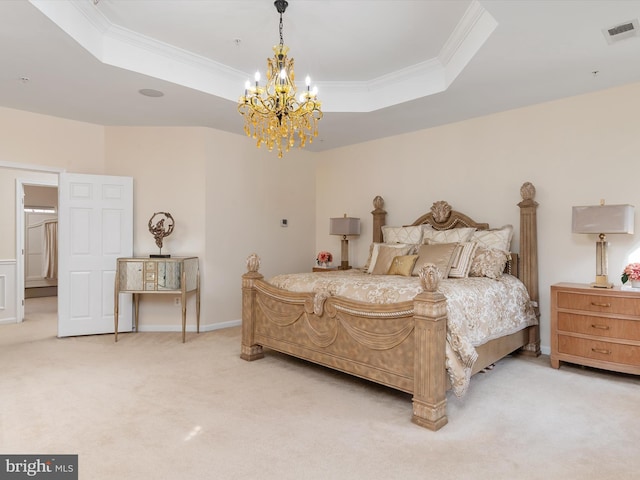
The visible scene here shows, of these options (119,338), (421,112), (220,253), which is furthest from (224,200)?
(421,112)

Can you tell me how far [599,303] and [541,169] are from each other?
4.96 ft

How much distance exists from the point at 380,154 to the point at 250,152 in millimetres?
1848

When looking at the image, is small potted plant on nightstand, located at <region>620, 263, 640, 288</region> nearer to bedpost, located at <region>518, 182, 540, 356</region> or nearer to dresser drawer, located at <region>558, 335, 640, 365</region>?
dresser drawer, located at <region>558, 335, 640, 365</region>

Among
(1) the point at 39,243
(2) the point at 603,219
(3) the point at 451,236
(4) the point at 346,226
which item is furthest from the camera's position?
(1) the point at 39,243

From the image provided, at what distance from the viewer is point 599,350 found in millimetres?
3342

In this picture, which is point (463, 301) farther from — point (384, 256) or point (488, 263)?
point (384, 256)

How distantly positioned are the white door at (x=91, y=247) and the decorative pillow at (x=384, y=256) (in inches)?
121

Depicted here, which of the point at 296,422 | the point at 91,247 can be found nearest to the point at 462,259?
the point at 296,422

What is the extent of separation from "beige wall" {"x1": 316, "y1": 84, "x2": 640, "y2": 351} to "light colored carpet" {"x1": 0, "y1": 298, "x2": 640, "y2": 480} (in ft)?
3.98

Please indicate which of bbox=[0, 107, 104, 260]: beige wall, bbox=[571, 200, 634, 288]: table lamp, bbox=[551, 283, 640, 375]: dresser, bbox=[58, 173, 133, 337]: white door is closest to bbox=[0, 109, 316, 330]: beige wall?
bbox=[0, 107, 104, 260]: beige wall

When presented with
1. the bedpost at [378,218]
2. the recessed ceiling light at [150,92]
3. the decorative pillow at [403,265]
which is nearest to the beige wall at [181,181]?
the recessed ceiling light at [150,92]

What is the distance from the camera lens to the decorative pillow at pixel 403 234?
4.74m

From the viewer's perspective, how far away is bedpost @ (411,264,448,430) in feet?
8.00

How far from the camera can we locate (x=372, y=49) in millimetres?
3586
